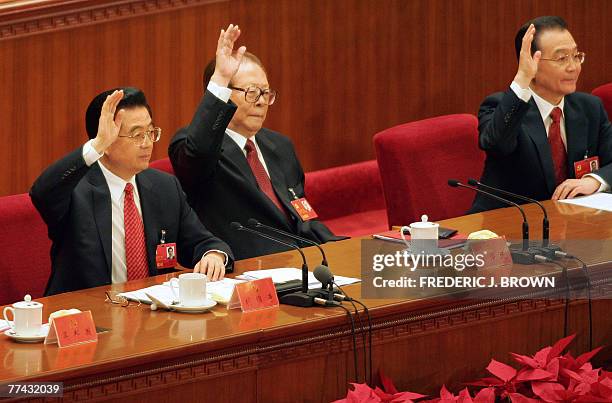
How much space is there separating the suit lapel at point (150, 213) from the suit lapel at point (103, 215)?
14 centimetres

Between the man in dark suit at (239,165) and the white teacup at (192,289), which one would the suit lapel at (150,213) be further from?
the white teacup at (192,289)

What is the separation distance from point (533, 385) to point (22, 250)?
1.70 metres

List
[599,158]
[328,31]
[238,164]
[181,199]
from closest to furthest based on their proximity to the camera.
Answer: [181,199], [238,164], [599,158], [328,31]

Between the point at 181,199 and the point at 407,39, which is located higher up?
the point at 407,39

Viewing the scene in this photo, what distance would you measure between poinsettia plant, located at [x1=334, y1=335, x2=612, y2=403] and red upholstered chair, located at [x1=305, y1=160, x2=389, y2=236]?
2451mm

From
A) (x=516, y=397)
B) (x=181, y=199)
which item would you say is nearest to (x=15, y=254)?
(x=181, y=199)

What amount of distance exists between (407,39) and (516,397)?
10.5 feet

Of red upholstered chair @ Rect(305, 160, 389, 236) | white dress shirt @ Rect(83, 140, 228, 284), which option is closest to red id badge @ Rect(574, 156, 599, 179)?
red upholstered chair @ Rect(305, 160, 389, 236)

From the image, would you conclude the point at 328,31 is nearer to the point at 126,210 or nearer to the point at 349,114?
the point at 349,114

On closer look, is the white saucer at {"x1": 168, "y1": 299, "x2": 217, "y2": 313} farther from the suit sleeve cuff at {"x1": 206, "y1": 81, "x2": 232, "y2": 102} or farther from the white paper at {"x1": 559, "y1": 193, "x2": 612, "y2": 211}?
the white paper at {"x1": 559, "y1": 193, "x2": 612, "y2": 211}

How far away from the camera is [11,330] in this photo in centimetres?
333

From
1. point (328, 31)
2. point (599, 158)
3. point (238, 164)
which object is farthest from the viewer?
point (328, 31)

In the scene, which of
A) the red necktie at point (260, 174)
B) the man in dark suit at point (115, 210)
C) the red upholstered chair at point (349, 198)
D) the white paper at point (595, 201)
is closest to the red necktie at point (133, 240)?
the man in dark suit at point (115, 210)

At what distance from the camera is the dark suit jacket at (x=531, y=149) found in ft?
16.4
